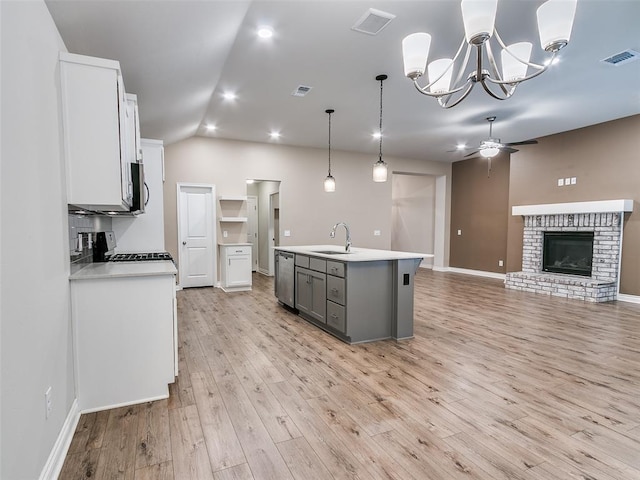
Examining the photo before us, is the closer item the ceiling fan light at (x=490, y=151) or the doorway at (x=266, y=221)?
the ceiling fan light at (x=490, y=151)

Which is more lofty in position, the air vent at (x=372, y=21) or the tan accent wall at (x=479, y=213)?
the air vent at (x=372, y=21)

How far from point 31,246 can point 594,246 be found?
7.47 meters

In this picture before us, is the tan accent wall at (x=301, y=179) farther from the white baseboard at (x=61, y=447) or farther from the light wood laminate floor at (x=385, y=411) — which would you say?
the white baseboard at (x=61, y=447)

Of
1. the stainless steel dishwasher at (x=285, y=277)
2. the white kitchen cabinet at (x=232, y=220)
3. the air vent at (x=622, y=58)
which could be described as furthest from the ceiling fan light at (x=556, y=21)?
the white kitchen cabinet at (x=232, y=220)

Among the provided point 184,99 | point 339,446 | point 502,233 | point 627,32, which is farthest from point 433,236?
point 339,446

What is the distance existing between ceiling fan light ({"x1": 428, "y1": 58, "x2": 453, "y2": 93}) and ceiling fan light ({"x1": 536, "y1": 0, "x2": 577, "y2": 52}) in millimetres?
640

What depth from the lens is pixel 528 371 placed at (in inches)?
114

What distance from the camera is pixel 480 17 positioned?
73.1 inches

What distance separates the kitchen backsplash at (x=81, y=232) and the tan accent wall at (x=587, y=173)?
24.5 ft

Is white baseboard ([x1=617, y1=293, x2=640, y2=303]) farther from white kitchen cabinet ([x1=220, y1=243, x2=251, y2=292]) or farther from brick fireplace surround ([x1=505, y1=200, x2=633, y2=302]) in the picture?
white kitchen cabinet ([x1=220, y1=243, x2=251, y2=292])

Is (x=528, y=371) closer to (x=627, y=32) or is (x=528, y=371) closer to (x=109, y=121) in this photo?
(x=627, y=32)

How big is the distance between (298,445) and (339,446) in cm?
23

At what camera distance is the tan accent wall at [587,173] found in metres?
5.60

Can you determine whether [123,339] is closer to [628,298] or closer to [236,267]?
[236,267]
